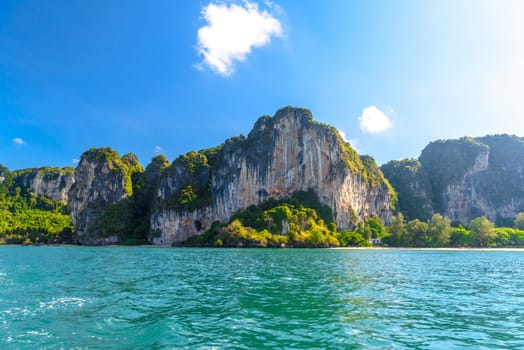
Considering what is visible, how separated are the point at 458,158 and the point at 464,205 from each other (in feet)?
91.6

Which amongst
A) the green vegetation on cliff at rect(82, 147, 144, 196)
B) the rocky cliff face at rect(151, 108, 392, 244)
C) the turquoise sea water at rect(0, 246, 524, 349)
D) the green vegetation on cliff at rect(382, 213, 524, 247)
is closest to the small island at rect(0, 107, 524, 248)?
the green vegetation on cliff at rect(382, 213, 524, 247)

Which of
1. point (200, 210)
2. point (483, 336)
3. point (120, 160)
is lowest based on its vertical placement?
point (483, 336)

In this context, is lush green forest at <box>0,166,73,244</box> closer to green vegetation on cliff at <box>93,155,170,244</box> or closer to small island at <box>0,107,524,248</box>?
small island at <box>0,107,524,248</box>

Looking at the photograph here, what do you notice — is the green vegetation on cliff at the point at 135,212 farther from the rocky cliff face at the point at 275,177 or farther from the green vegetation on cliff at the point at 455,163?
the green vegetation on cliff at the point at 455,163

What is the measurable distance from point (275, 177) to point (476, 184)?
11938cm

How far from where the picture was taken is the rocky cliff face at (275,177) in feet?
450

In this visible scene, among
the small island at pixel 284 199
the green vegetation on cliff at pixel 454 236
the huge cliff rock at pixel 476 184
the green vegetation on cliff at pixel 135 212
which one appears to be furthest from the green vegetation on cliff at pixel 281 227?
the huge cliff rock at pixel 476 184

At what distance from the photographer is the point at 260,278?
88.0ft

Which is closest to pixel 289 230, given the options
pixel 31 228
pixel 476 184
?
pixel 31 228

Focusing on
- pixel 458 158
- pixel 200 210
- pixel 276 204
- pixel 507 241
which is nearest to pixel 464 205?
pixel 458 158

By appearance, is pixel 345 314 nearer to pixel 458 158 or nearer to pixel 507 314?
pixel 507 314

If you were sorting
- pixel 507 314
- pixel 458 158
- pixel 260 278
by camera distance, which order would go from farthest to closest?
pixel 458 158
pixel 260 278
pixel 507 314

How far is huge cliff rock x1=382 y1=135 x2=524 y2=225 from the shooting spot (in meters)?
175

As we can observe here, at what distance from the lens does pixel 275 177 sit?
140375mm
